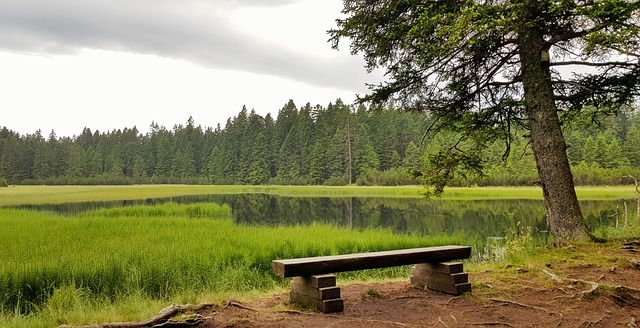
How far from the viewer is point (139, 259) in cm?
862

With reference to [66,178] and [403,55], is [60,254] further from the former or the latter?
[66,178]

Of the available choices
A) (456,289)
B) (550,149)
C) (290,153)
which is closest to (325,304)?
(456,289)

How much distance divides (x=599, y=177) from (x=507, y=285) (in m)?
48.4

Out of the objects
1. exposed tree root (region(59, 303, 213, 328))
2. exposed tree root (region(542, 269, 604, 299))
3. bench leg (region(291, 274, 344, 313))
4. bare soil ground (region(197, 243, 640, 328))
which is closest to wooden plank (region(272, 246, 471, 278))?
bench leg (region(291, 274, 344, 313))

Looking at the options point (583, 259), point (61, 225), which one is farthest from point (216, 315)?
point (61, 225)

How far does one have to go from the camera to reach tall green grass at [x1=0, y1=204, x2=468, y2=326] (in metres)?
6.88

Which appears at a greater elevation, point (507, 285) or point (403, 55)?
point (403, 55)

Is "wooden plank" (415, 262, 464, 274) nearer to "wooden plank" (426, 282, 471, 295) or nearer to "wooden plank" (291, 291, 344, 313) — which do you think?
"wooden plank" (426, 282, 471, 295)

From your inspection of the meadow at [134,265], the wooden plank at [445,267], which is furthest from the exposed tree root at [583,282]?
the meadow at [134,265]

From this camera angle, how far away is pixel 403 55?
9.49 meters

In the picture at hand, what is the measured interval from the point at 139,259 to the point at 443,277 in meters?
6.08

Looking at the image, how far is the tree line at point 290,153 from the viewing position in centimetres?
5468

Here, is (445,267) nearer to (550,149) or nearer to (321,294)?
(321,294)

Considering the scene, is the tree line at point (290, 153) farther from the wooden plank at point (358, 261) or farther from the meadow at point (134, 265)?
the wooden plank at point (358, 261)
